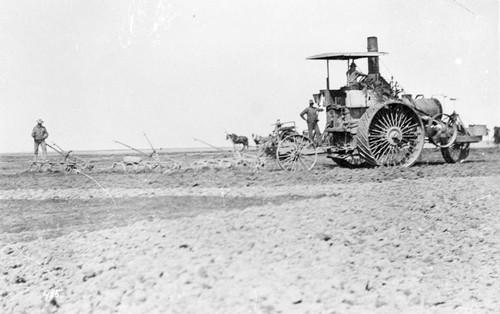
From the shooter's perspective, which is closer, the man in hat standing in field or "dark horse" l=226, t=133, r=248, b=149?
the man in hat standing in field

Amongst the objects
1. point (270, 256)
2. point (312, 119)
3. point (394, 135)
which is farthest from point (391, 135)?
point (270, 256)

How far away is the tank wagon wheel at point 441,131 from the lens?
647 inches

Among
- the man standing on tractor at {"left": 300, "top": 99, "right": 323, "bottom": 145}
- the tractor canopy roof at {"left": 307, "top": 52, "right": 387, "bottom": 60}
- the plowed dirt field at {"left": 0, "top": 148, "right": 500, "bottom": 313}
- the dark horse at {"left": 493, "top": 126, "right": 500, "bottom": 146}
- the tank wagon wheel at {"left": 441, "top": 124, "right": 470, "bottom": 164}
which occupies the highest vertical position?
the tractor canopy roof at {"left": 307, "top": 52, "right": 387, "bottom": 60}

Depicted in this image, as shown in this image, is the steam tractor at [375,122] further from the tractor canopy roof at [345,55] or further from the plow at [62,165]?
the plow at [62,165]

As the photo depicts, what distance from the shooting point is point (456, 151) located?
18.1m

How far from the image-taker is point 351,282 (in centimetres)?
590

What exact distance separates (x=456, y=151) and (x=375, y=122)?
13.8ft

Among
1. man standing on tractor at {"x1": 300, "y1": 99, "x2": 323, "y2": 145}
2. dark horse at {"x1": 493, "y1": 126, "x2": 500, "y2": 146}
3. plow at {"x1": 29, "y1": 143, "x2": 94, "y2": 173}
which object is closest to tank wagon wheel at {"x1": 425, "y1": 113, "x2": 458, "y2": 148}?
man standing on tractor at {"x1": 300, "y1": 99, "x2": 323, "y2": 145}

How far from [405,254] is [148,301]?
274 centimetres

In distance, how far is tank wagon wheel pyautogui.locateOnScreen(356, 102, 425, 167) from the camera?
48.8ft

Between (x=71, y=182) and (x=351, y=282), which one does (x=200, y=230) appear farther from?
(x=71, y=182)

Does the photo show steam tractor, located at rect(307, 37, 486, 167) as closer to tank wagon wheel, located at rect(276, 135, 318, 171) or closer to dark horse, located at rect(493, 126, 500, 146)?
tank wagon wheel, located at rect(276, 135, 318, 171)

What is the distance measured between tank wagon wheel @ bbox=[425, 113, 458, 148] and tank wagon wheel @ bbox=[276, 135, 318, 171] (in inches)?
129

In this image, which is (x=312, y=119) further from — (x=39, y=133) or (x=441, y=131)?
(x=39, y=133)
